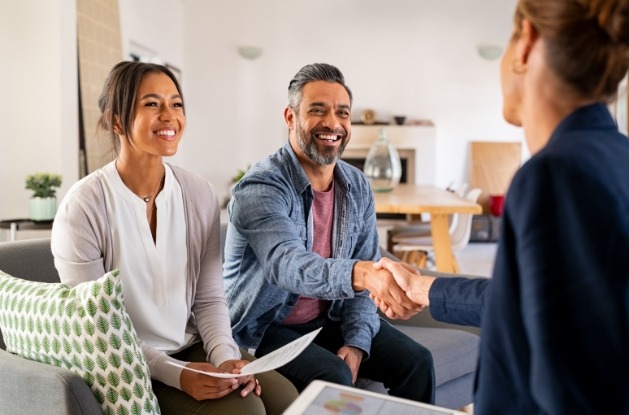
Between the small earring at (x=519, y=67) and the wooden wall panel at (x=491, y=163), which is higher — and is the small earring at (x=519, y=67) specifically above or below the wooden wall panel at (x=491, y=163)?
above

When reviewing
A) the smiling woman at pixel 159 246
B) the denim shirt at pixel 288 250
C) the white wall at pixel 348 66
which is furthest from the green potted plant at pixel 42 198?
the white wall at pixel 348 66

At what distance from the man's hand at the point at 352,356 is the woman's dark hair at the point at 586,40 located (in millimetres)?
1193

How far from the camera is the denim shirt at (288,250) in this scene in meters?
1.67

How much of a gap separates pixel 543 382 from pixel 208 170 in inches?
295

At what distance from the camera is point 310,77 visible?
2.04 meters

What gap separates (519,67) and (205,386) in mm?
999

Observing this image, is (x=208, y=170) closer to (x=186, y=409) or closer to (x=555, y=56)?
(x=186, y=409)

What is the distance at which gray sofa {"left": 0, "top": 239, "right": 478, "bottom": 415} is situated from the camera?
1257mm

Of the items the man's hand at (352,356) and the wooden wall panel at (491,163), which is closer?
the man's hand at (352,356)

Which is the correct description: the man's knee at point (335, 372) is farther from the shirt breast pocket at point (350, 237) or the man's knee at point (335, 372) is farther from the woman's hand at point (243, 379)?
the shirt breast pocket at point (350, 237)

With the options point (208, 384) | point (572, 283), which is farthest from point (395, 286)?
point (572, 283)

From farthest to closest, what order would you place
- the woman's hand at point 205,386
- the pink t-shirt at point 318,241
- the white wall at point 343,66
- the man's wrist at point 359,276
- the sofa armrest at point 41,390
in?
the white wall at point 343,66
the pink t-shirt at point 318,241
the man's wrist at point 359,276
the woman's hand at point 205,386
the sofa armrest at point 41,390

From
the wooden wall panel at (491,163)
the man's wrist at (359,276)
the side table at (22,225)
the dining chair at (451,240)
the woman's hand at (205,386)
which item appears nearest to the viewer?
the woman's hand at (205,386)

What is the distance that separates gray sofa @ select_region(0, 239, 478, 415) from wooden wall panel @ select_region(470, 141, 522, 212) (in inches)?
227
